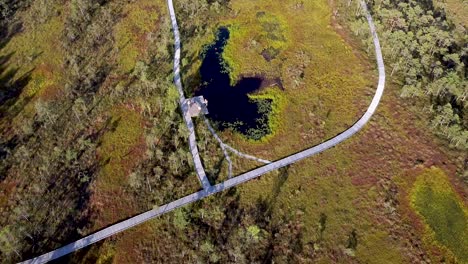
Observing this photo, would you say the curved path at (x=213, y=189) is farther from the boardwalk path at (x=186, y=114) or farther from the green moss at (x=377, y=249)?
the green moss at (x=377, y=249)

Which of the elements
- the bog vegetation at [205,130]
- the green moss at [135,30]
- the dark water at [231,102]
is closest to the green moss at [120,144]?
the bog vegetation at [205,130]

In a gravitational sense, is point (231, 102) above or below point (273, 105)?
above

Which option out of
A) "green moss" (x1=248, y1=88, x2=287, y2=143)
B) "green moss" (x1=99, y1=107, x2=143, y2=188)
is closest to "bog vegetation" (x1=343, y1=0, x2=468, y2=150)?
"green moss" (x1=248, y1=88, x2=287, y2=143)

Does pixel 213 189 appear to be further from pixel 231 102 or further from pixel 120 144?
pixel 231 102

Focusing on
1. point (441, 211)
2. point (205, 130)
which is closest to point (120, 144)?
point (205, 130)

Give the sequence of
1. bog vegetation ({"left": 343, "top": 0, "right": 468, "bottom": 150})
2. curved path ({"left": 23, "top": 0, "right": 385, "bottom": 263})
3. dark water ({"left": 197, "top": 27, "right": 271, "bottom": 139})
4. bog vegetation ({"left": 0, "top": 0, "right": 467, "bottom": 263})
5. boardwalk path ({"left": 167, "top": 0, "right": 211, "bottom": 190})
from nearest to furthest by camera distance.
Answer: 1. curved path ({"left": 23, "top": 0, "right": 385, "bottom": 263})
2. bog vegetation ({"left": 0, "top": 0, "right": 467, "bottom": 263})
3. boardwalk path ({"left": 167, "top": 0, "right": 211, "bottom": 190})
4. bog vegetation ({"left": 343, "top": 0, "right": 468, "bottom": 150})
5. dark water ({"left": 197, "top": 27, "right": 271, "bottom": 139})

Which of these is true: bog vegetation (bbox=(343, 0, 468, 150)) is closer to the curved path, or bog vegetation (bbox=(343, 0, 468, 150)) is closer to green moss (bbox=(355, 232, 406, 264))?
the curved path

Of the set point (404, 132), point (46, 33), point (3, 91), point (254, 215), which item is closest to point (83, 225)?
point (254, 215)
